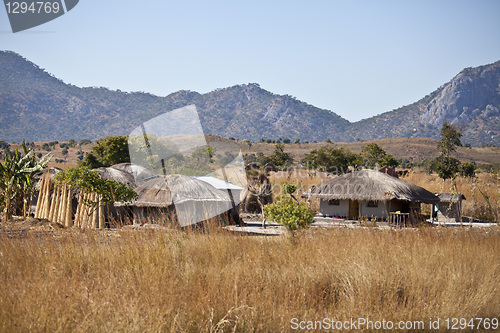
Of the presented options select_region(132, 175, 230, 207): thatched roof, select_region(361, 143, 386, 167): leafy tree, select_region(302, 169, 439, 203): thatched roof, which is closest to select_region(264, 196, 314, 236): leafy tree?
select_region(132, 175, 230, 207): thatched roof

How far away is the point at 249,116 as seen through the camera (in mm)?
150125

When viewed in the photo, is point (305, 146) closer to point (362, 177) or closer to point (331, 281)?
point (362, 177)

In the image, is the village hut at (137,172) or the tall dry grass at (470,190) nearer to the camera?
the village hut at (137,172)

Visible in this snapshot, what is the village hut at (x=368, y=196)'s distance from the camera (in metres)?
26.1

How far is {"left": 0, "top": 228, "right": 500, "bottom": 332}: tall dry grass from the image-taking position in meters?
4.22

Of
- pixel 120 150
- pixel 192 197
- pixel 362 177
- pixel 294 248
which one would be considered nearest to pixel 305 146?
pixel 120 150

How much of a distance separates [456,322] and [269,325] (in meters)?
2.41

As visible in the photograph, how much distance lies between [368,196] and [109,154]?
24569mm

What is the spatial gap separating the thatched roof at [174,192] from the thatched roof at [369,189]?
33.5 ft

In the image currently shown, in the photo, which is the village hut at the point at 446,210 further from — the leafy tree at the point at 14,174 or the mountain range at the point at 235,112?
the mountain range at the point at 235,112

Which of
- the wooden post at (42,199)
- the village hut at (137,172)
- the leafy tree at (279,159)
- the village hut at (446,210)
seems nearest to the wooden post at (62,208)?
the wooden post at (42,199)

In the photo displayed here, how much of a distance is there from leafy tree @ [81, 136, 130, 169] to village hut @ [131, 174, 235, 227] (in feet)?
75.2

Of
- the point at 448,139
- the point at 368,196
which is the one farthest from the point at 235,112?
the point at 368,196

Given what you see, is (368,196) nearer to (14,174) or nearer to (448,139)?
(14,174)
